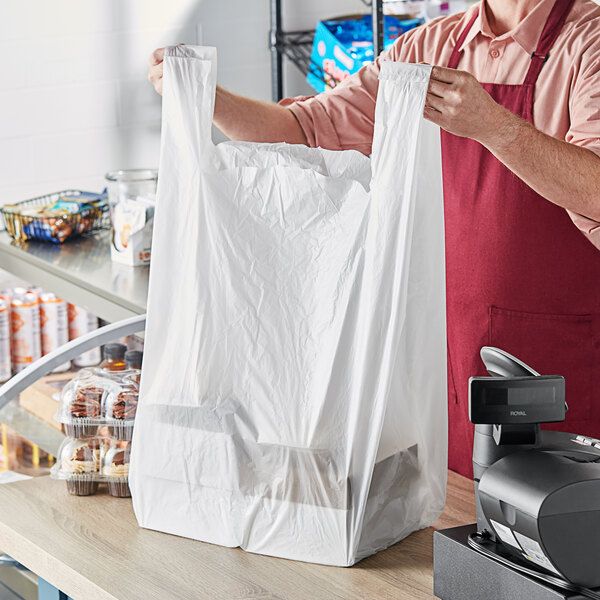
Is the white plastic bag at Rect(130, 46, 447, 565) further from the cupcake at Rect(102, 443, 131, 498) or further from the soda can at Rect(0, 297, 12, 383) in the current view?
the soda can at Rect(0, 297, 12, 383)

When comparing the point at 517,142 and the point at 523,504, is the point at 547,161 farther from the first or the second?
the point at 523,504

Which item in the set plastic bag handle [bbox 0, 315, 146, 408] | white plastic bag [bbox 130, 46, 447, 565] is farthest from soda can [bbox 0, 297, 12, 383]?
white plastic bag [bbox 130, 46, 447, 565]

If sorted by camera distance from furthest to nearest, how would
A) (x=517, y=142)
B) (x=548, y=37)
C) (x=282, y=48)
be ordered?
(x=282, y=48)
(x=548, y=37)
(x=517, y=142)

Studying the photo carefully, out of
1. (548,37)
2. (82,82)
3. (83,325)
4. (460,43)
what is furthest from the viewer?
(82,82)

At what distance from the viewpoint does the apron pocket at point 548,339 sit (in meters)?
1.63

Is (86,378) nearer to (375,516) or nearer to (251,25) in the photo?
(375,516)

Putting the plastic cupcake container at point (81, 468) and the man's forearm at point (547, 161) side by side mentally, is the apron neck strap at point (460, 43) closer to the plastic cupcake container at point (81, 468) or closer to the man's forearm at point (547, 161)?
the man's forearm at point (547, 161)

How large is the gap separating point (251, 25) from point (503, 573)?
2.74m

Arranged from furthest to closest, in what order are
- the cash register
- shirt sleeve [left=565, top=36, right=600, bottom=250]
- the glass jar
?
the glass jar < shirt sleeve [left=565, top=36, right=600, bottom=250] < the cash register

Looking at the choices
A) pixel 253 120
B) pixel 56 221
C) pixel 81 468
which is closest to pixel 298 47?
pixel 56 221

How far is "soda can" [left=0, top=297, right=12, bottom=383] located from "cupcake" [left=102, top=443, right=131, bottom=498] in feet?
4.75

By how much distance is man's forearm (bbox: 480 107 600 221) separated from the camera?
1.29 metres

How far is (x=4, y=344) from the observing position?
270 cm

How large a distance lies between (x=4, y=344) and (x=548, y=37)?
5.46ft
